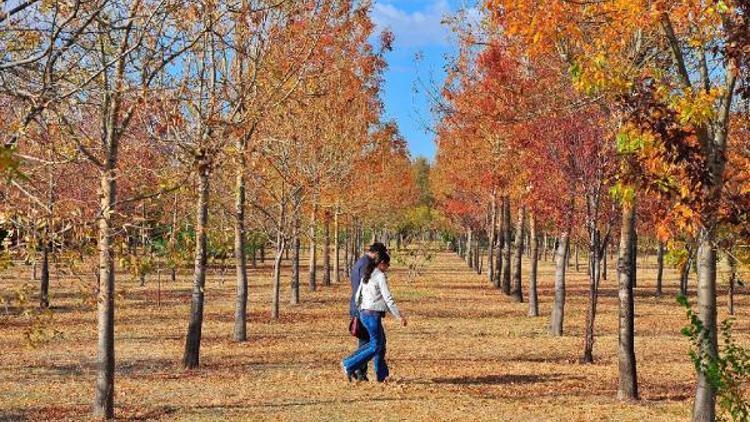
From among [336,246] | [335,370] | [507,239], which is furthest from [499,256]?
[335,370]

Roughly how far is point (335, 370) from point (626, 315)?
500 cm

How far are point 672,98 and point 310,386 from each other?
706 centimetres

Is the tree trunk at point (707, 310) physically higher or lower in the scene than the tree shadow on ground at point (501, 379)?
higher

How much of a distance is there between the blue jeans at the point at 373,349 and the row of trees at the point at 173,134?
7.47 ft

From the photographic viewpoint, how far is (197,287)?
45.1ft

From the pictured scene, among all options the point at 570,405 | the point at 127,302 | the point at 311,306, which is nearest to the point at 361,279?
the point at 570,405

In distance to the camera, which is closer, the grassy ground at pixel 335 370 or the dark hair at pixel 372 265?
the grassy ground at pixel 335 370

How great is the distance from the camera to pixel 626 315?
11539 millimetres

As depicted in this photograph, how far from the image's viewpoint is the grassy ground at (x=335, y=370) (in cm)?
1079

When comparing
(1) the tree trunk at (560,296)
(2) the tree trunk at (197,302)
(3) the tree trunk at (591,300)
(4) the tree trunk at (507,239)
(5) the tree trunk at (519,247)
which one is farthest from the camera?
(4) the tree trunk at (507,239)

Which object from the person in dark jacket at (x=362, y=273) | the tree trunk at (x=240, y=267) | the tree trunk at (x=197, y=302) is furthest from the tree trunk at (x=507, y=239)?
the person in dark jacket at (x=362, y=273)

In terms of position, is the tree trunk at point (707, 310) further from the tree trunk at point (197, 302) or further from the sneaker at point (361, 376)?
the tree trunk at point (197, 302)

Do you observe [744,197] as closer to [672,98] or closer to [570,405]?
[672,98]

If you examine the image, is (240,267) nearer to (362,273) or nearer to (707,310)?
(362,273)
